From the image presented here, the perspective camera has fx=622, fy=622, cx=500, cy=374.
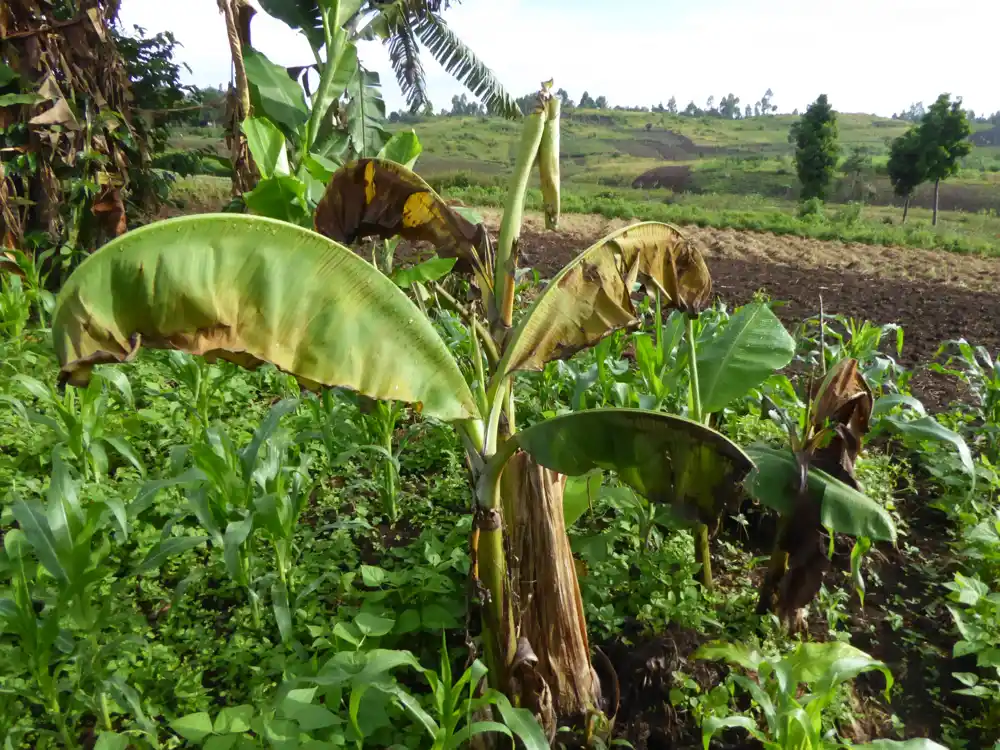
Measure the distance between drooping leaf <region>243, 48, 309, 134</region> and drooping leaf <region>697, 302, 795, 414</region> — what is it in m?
2.92

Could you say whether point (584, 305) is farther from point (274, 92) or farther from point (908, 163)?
point (908, 163)

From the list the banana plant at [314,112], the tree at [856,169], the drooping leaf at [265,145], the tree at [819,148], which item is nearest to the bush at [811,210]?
the tree at [819,148]

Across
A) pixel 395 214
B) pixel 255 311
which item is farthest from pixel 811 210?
pixel 255 311

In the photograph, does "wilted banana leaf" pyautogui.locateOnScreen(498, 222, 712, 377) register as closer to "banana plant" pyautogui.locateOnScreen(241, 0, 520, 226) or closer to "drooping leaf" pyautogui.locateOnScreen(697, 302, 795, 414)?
"drooping leaf" pyautogui.locateOnScreen(697, 302, 795, 414)

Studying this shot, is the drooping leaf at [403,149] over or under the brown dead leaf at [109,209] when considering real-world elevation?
over

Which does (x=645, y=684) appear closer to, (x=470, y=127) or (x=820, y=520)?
(x=820, y=520)

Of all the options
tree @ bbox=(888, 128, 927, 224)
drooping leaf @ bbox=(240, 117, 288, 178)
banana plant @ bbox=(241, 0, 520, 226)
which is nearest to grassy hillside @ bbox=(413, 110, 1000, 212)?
tree @ bbox=(888, 128, 927, 224)

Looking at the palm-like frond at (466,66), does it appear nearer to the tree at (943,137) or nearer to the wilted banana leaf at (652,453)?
the wilted banana leaf at (652,453)

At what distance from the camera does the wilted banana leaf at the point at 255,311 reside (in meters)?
1.01

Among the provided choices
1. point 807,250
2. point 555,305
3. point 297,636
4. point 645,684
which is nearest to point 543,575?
point 645,684

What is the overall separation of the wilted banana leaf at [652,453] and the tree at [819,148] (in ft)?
91.7

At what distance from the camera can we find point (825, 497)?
1524 millimetres

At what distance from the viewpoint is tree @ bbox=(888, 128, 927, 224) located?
22.4 m

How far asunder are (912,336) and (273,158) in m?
5.71
